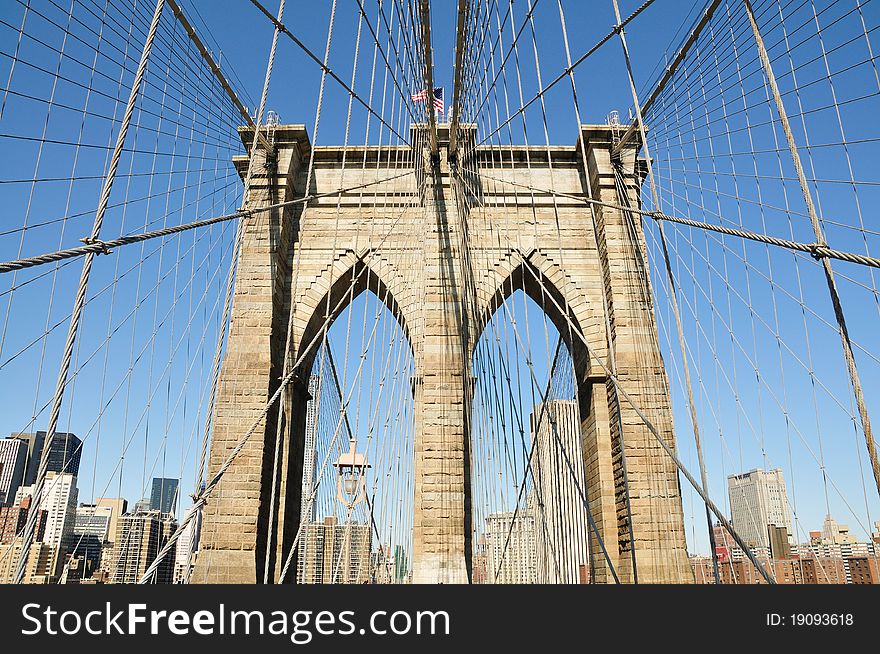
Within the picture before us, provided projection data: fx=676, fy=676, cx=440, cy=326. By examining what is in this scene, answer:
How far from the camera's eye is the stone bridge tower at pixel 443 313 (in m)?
9.71

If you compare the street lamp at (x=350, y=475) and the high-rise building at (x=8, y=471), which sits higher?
the high-rise building at (x=8, y=471)

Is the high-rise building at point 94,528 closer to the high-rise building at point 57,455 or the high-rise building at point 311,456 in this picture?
the high-rise building at point 57,455

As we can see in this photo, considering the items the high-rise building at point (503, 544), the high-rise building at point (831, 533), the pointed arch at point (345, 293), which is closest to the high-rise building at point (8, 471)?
the high-rise building at point (503, 544)

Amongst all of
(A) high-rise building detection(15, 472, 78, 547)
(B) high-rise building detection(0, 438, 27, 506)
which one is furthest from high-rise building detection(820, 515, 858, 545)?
(B) high-rise building detection(0, 438, 27, 506)

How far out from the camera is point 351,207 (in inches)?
472

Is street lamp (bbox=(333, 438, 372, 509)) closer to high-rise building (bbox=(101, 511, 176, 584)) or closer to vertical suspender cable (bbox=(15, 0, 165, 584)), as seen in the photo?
high-rise building (bbox=(101, 511, 176, 584))

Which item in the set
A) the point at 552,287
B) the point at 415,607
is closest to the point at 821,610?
the point at 415,607

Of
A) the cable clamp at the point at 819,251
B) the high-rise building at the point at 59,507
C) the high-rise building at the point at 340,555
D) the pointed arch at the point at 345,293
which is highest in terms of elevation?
the high-rise building at the point at 59,507

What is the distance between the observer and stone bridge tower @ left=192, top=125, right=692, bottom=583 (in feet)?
31.9

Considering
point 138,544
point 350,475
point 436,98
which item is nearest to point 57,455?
point 138,544

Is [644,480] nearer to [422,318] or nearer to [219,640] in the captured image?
[422,318]

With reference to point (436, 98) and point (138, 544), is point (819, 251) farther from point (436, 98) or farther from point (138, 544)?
point (138, 544)

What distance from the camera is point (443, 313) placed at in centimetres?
1098

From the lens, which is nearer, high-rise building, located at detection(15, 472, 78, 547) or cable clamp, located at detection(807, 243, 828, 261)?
cable clamp, located at detection(807, 243, 828, 261)
